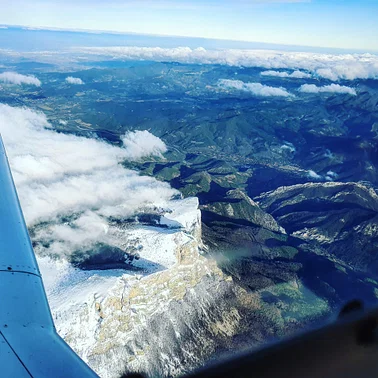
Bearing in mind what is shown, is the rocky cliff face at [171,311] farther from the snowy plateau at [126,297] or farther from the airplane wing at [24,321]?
the airplane wing at [24,321]

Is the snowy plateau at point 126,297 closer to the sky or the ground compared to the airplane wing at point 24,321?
closer to the ground

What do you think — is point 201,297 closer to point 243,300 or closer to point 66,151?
point 243,300

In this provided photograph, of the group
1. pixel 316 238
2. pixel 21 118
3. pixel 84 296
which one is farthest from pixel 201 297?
pixel 21 118

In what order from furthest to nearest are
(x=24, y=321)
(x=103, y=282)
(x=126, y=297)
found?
(x=126, y=297)
(x=103, y=282)
(x=24, y=321)

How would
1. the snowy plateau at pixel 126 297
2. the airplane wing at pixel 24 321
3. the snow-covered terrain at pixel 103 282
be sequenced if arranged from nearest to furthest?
the airplane wing at pixel 24 321, the snow-covered terrain at pixel 103 282, the snowy plateau at pixel 126 297

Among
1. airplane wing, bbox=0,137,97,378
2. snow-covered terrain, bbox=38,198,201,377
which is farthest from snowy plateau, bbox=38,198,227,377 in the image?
airplane wing, bbox=0,137,97,378

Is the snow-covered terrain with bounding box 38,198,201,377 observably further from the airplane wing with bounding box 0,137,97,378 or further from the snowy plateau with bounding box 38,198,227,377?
the airplane wing with bounding box 0,137,97,378

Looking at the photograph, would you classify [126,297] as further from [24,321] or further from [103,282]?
[24,321]

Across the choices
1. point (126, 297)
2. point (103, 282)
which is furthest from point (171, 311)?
point (103, 282)

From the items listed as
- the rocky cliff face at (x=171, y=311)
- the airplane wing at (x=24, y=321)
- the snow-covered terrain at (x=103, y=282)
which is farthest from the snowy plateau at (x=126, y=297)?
the airplane wing at (x=24, y=321)
